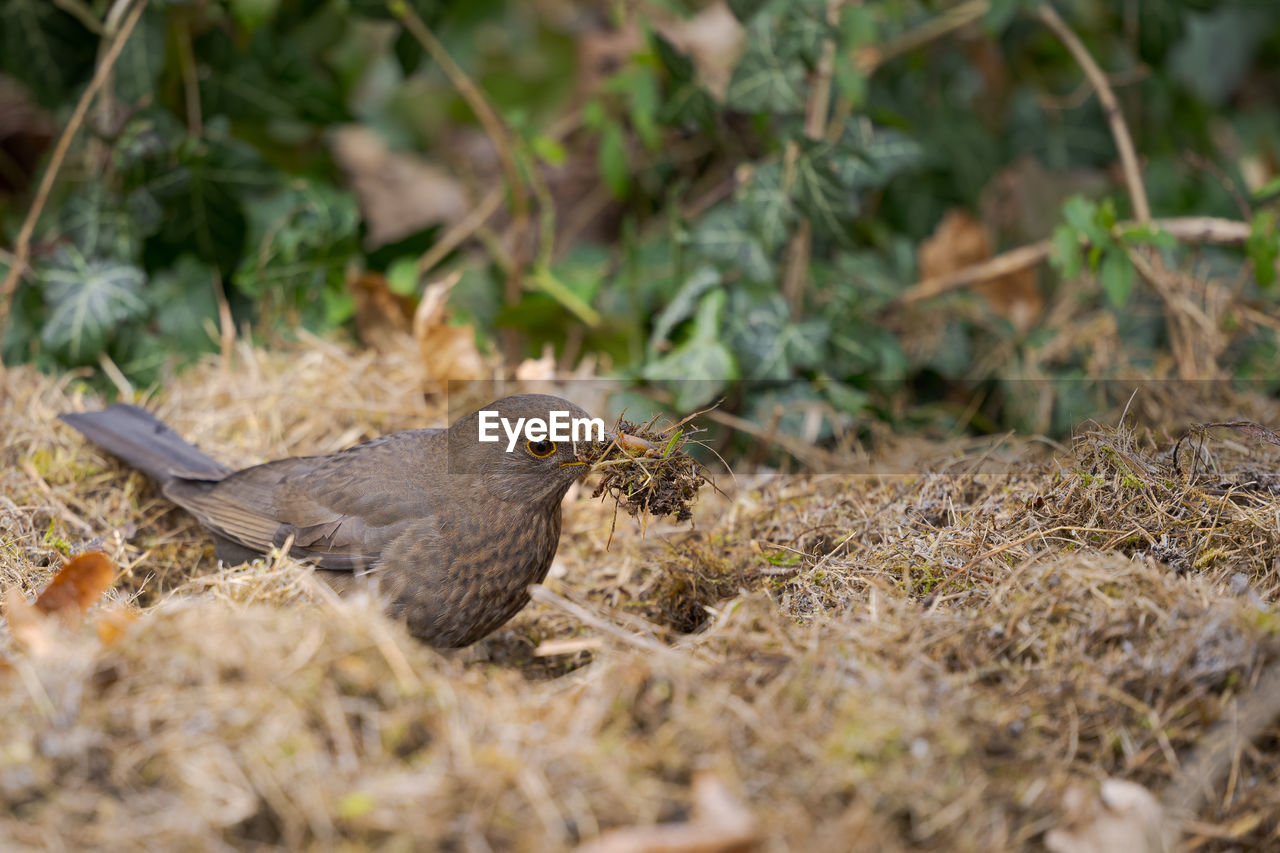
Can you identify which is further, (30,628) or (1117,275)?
(1117,275)

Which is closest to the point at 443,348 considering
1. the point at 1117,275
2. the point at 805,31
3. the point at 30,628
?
the point at 805,31

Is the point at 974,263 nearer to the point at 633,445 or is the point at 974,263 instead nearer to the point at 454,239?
the point at 454,239

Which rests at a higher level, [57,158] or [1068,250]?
[57,158]

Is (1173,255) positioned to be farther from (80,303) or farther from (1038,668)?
(80,303)

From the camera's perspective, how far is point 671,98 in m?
4.60

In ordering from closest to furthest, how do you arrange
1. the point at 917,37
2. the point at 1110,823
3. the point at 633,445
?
the point at 1110,823, the point at 633,445, the point at 917,37

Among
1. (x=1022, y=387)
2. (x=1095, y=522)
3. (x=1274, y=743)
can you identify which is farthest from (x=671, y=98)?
(x=1274, y=743)

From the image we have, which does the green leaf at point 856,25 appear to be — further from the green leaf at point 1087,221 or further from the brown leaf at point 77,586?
the brown leaf at point 77,586

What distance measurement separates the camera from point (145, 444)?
350 centimetres

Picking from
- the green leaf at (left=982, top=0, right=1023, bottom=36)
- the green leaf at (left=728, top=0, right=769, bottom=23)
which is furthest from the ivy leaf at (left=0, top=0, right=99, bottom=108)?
the green leaf at (left=982, top=0, right=1023, bottom=36)

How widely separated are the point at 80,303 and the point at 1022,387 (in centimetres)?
411

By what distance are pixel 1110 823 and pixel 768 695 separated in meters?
0.66

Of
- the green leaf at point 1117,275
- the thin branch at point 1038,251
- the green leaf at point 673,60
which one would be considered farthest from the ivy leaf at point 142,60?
the green leaf at point 1117,275

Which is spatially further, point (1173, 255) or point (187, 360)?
point (1173, 255)
